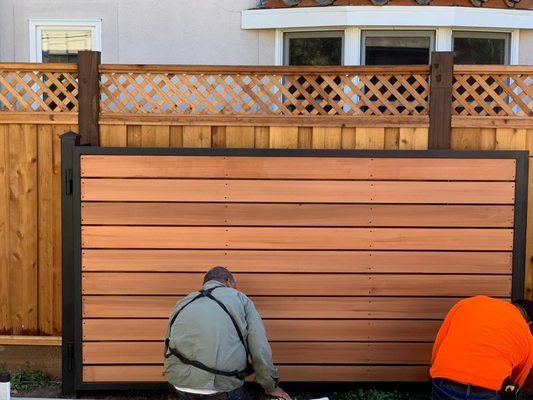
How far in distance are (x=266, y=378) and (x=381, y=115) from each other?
2393mm

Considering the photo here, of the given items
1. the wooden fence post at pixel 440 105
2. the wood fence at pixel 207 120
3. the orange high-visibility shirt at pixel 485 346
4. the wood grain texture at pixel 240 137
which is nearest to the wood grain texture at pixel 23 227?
the wood fence at pixel 207 120

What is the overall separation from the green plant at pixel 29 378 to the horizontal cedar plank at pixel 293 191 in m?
1.66

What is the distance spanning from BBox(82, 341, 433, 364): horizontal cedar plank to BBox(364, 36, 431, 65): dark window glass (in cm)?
334

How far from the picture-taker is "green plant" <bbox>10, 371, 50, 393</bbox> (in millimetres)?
6422

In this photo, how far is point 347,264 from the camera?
6.07 metres

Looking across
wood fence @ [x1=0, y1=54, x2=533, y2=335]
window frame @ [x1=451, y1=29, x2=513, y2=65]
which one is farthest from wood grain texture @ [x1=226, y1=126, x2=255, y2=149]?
window frame @ [x1=451, y1=29, x2=513, y2=65]

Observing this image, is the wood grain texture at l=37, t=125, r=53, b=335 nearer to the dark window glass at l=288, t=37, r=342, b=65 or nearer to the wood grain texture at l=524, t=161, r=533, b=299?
the dark window glass at l=288, t=37, r=342, b=65

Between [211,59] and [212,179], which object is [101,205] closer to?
[212,179]

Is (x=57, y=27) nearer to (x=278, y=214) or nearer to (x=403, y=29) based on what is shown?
(x=403, y=29)

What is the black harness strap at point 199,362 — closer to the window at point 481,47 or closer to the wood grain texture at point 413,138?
the wood grain texture at point 413,138

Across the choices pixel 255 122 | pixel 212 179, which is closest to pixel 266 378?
pixel 212 179

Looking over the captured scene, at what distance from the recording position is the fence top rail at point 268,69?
6129 millimetres

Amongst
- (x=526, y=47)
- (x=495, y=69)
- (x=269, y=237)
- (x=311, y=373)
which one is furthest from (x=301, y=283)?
(x=526, y=47)

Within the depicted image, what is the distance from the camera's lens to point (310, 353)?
6.10 metres
